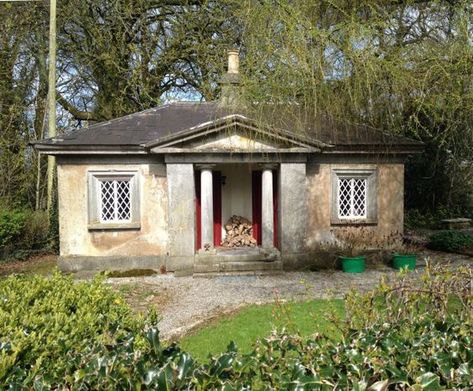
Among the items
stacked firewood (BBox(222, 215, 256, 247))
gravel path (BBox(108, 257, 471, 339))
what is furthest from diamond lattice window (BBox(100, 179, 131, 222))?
stacked firewood (BBox(222, 215, 256, 247))

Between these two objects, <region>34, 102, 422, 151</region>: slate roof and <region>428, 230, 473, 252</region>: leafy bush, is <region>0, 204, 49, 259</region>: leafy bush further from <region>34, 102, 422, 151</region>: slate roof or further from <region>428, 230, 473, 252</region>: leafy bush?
<region>428, 230, 473, 252</region>: leafy bush

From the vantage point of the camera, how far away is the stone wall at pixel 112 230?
11.7 metres

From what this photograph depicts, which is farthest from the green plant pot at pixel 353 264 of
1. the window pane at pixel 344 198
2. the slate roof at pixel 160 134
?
the slate roof at pixel 160 134

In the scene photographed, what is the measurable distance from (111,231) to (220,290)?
387 cm

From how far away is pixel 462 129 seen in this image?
7195mm

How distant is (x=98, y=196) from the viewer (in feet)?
39.0

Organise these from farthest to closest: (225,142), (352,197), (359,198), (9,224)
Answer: (9,224), (359,198), (352,197), (225,142)

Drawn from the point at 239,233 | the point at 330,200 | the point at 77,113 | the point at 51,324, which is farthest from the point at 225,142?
the point at 77,113

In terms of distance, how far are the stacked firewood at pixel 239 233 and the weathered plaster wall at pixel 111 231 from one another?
2.64 metres

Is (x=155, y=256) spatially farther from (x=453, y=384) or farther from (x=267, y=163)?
(x=453, y=384)

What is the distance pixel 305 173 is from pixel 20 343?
1003 cm

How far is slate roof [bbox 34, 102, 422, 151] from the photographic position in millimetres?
11406

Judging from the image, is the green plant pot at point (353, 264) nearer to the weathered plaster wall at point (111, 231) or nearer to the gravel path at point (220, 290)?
the gravel path at point (220, 290)

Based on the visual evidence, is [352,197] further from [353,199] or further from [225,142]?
[225,142]
